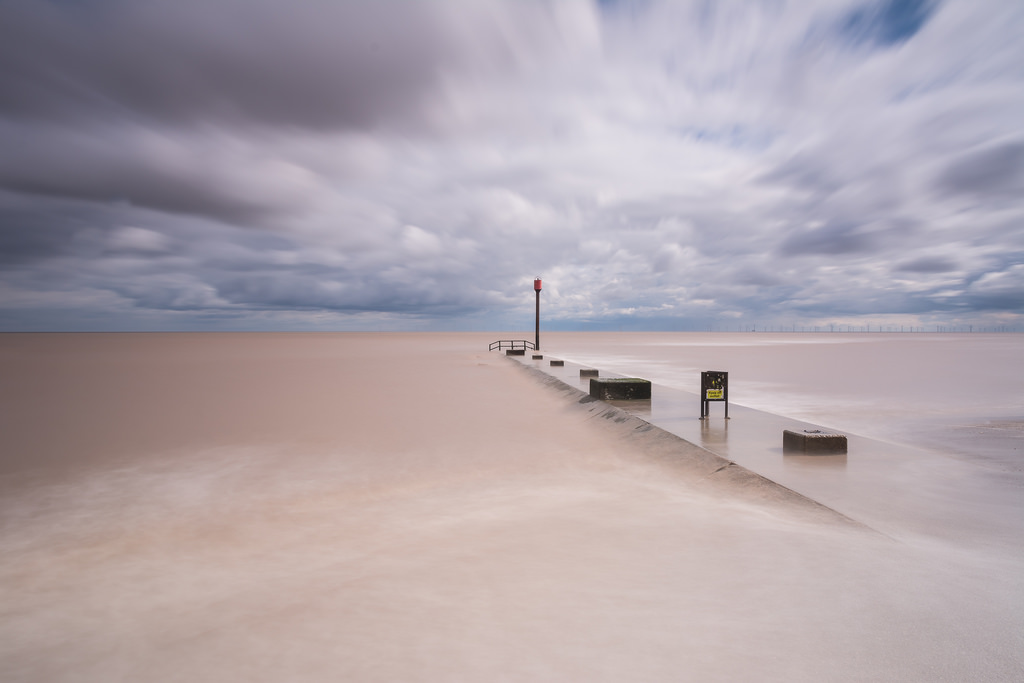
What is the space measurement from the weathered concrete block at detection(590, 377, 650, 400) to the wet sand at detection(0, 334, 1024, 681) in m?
4.84

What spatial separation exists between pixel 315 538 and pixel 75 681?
8.79 ft

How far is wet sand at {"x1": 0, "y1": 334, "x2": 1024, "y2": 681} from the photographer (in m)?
3.53

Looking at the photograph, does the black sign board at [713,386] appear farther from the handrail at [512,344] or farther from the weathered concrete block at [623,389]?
the handrail at [512,344]

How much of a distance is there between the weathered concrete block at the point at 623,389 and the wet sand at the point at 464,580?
4.84m

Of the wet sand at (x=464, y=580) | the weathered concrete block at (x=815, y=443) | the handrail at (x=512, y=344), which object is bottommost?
the wet sand at (x=464, y=580)

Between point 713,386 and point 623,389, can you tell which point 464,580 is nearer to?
point 713,386

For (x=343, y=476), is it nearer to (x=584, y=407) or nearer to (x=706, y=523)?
(x=706, y=523)

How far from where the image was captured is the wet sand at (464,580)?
11.6ft

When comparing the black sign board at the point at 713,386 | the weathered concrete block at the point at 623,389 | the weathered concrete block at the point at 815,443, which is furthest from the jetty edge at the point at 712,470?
the weathered concrete block at the point at 815,443

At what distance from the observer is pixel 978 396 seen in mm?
17516

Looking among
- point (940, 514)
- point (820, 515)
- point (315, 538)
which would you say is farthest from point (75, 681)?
point (940, 514)

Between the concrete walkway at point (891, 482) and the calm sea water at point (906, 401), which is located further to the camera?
the calm sea water at point (906, 401)

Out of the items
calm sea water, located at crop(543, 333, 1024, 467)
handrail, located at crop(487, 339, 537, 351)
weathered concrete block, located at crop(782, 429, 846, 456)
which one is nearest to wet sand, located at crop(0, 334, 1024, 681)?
weathered concrete block, located at crop(782, 429, 846, 456)

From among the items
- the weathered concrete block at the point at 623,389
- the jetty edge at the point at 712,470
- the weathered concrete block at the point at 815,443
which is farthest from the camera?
the weathered concrete block at the point at 623,389
